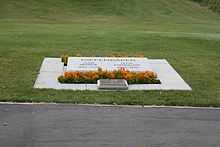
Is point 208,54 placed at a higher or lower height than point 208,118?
lower

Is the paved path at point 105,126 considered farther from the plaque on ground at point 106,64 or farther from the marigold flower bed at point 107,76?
the plaque on ground at point 106,64

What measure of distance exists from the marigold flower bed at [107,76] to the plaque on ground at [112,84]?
0.23m

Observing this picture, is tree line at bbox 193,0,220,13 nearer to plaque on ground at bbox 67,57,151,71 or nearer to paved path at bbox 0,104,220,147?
plaque on ground at bbox 67,57,151,71

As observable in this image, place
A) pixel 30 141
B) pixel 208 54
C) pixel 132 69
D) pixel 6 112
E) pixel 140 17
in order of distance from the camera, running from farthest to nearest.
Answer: pixel 140 17, pixel 208 54, pixel 132 69, pixel 6 112, pixel 30 141

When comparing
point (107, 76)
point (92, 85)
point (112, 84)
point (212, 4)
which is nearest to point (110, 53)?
point (107, 76)

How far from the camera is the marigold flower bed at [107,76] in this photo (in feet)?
42.0

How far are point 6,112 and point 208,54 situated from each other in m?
11.9

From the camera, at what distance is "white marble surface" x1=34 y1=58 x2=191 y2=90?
1234cm

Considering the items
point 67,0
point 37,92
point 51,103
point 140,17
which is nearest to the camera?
point 51,103

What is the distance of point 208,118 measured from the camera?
9.59 metres

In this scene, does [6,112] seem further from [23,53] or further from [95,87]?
[23,53]

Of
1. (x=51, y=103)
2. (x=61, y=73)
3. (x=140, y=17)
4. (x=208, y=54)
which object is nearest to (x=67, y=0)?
(x=140, y=17)

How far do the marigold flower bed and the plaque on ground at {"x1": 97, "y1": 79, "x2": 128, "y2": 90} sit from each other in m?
0.23

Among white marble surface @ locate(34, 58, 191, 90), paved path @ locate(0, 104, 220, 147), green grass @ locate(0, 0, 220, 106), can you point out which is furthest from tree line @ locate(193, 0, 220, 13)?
paved path @ locate(0, 104, 220, 147)
